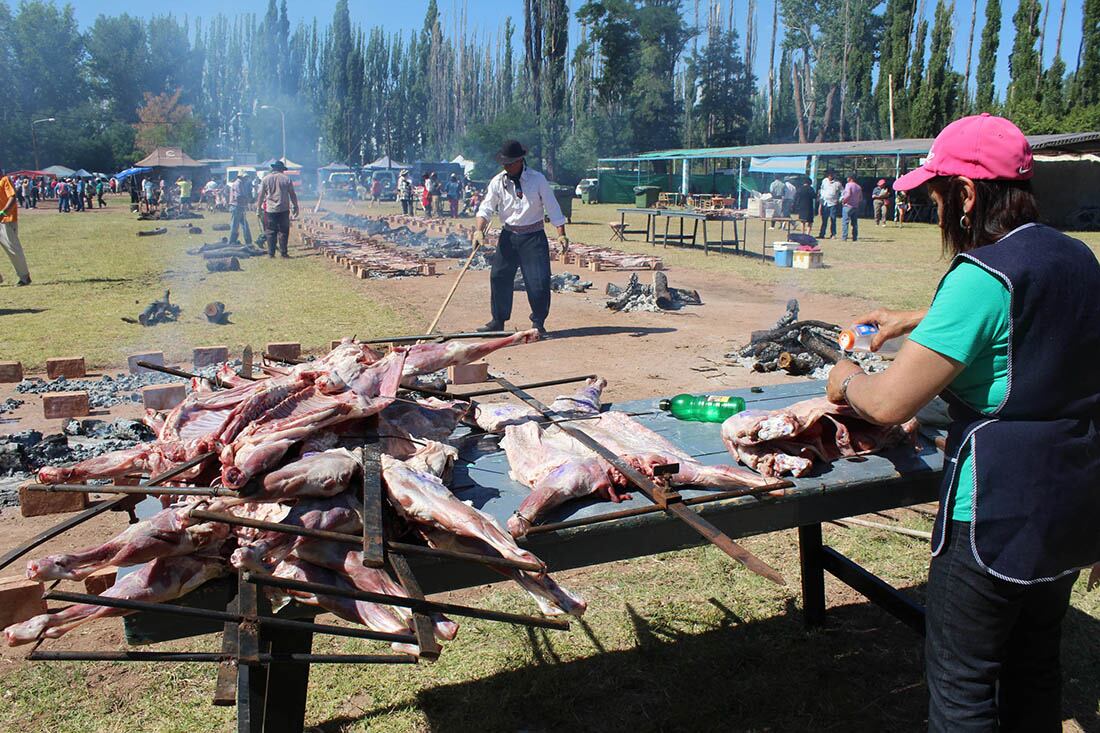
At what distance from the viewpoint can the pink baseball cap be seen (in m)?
2.20

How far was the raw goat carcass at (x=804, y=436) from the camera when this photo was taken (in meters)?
2.86

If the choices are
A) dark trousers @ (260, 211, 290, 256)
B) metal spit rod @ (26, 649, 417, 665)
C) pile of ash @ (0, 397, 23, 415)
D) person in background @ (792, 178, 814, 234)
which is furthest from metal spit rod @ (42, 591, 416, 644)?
person in background @ (792, 178, 814, 234)

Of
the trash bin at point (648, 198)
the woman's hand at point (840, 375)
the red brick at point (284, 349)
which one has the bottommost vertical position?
the red brick at point (284, 349)

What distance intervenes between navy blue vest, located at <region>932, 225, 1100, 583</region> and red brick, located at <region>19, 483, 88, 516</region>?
432 centimetres

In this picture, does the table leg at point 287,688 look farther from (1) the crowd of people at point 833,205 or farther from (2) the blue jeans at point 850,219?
(2) the blue jeans at point 850,219

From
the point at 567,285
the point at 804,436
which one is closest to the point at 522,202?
the point at 567,285

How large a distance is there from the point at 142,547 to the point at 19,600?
1461 millimetres

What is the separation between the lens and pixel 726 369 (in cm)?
834

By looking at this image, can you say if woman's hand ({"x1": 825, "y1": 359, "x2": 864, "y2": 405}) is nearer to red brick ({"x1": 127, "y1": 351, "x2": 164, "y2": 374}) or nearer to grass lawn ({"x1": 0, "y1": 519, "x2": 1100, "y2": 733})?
grass lawn ({"x1": 0, "y1": 519, "x2": 1100, "y2": 733})

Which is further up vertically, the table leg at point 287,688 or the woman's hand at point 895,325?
the woman's hand at point 895,325

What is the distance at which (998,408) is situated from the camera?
214 centimetres

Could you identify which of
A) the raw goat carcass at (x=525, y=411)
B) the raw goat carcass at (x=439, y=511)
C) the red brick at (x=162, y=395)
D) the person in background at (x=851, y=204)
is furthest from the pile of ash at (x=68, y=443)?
the person in background at (x=851, y=204)

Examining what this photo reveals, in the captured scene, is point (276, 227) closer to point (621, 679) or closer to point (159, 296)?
point (159, 296)

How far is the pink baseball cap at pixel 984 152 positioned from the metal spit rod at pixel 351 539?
1.48 m
